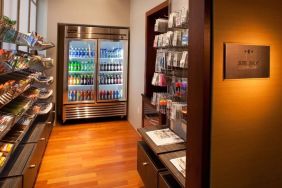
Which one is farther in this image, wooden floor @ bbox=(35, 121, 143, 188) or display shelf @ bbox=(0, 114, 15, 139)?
wooden floor @ bbox=(35, 121, 143, 188)

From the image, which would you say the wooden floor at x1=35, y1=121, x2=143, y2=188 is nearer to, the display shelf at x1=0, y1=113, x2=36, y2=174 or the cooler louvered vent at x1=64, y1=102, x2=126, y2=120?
the cooler louvered vent at x1=64, y1=102, x2=126, y2=120

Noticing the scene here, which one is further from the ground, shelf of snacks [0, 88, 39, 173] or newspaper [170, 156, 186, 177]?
shelf of snacks [0, 88, 39, 173]

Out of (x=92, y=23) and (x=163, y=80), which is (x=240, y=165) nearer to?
(x=163, y=80)

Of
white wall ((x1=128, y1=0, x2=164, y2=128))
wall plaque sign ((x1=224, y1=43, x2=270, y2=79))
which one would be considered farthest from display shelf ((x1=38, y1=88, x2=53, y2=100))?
wall plaque sign ((x1=224, y1=43, x2=270, y2=79))

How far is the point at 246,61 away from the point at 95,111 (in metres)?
4.25

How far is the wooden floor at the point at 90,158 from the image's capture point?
2.79 metres

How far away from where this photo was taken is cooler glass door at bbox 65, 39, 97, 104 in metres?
5.10

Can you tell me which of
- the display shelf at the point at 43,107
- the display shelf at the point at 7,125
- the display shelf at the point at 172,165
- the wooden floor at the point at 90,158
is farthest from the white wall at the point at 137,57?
the display shelf at the point at 7,125

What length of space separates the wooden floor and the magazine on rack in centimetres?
67

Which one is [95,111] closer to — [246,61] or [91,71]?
[91,71]

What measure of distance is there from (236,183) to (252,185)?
135 mm

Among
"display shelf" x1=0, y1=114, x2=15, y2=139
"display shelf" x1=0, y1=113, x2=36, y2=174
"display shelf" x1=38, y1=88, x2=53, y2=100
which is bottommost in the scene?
"display shelf" x1=0, y1=113, x2=36, y2=174

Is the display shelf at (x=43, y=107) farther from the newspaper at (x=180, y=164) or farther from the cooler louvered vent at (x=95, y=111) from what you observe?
the newspaper at (x=180, y=164)

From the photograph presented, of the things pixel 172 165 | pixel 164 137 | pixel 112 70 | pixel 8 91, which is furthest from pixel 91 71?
pixel 172 165
